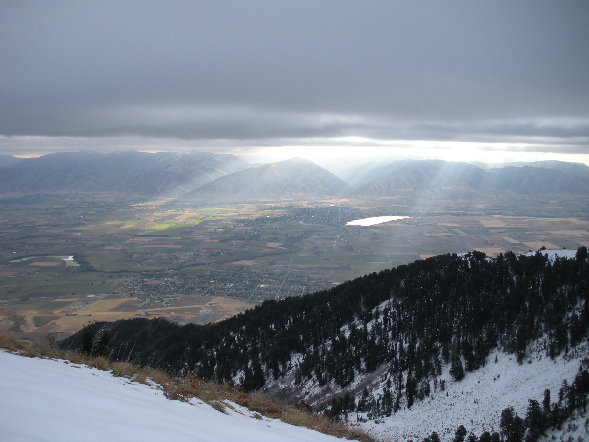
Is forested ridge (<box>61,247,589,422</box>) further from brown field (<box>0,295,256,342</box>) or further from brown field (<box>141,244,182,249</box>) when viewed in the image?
brown field (<box>141,244,182,249</box>)

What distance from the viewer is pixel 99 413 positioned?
7.15m

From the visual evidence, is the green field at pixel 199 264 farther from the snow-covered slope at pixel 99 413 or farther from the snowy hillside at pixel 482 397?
the snow-covered slope at pixel 99 413

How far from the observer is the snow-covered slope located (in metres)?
5.76

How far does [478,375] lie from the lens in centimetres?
2970

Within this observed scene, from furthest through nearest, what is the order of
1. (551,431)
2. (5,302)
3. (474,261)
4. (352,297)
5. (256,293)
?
(256,293) → (5,302) → (352,297) → (474,261) → (551,431)

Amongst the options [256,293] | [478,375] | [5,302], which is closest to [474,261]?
[478,375]

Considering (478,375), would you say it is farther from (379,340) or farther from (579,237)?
(579,237)

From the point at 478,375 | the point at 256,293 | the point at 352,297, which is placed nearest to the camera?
the point at 478,375

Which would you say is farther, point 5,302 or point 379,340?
point 5,302

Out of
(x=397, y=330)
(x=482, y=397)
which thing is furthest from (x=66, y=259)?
(x=482, y=397)

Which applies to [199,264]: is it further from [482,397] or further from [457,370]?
[482,397]

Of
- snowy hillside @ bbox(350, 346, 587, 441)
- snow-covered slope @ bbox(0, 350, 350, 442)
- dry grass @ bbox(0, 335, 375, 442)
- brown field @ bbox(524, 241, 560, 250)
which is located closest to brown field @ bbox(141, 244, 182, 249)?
brown field @ bbox(524, 241, 560, 250)

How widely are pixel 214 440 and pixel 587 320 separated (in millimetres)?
31092

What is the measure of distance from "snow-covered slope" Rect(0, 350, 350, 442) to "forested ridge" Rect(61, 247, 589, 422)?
8415 mm
